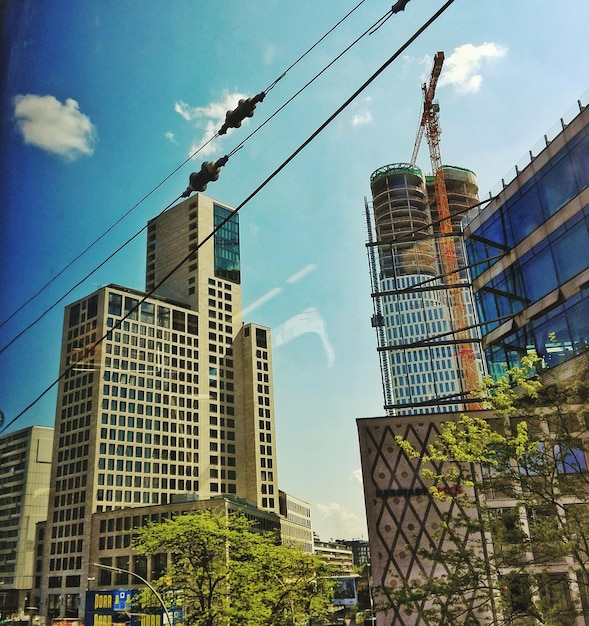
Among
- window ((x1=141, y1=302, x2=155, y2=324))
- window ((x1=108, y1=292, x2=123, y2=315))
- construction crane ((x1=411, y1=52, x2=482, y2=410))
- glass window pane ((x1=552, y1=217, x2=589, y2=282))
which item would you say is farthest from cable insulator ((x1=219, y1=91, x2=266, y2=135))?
window ((x1=141, y1=302, x2=155, y2=324))

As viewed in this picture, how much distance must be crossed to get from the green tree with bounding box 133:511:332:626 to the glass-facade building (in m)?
7.98

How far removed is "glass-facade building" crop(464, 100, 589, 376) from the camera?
9.35 m

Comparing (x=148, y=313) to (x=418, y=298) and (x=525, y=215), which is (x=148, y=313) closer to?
(x=418, y=298)

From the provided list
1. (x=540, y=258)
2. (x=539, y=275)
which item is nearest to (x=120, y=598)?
(x=539, y=275)

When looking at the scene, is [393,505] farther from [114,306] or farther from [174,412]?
[174,412]

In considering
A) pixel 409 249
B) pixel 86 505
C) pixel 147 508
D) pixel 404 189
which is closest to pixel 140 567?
pixel 147 508

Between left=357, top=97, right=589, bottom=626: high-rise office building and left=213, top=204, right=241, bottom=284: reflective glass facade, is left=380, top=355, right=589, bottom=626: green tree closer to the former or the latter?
left=357, top=97, right=589, bottom=626: high-rise office building

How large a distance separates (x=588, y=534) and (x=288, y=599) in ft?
46.6

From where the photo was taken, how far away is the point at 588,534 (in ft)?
19.0

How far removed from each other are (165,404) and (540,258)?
136 feet

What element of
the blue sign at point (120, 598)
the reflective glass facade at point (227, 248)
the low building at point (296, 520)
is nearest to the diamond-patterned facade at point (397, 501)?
the blue sign at point (120, 598)

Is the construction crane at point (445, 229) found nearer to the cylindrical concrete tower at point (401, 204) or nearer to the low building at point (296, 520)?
the cylindrical concrete tower at point (401, 204)

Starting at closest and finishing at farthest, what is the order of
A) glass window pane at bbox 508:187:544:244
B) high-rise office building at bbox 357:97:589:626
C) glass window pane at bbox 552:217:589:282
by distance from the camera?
glass window pane at bbox 552:217:589:282, high-rise office building at bbox 357:97:589:626, glass window pane at bbox 508:187:544:244

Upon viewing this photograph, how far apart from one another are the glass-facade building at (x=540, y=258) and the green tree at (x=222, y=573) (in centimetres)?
798
